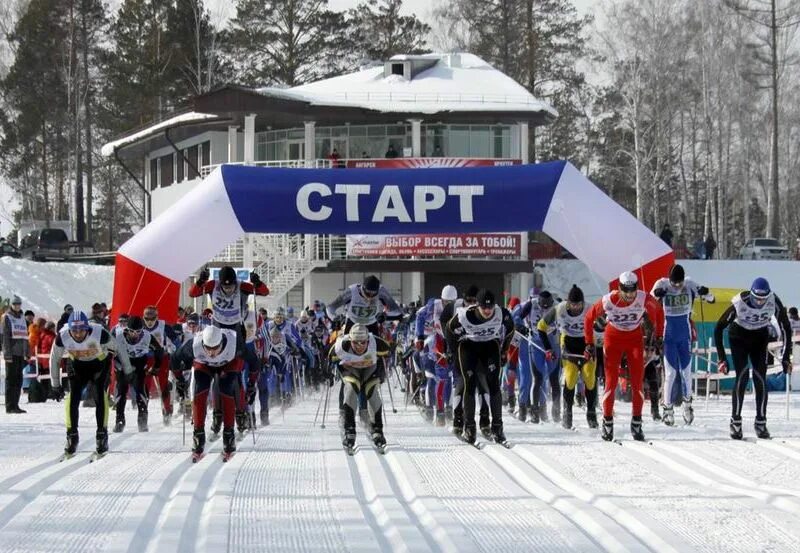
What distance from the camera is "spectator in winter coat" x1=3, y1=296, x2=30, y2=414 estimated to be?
19984 mm

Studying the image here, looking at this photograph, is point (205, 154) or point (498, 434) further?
point (205, 154)

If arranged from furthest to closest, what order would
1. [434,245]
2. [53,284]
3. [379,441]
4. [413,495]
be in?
[53,284]
[434,245]
[379,441]
[413,495]

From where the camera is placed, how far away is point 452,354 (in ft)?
47.2

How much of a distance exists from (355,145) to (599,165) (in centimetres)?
2124

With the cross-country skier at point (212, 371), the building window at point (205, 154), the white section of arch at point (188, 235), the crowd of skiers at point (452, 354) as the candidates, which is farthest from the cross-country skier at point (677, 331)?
the building window at point (205, 154)

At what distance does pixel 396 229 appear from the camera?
66.9 ft

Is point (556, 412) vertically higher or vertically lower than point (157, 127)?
lower

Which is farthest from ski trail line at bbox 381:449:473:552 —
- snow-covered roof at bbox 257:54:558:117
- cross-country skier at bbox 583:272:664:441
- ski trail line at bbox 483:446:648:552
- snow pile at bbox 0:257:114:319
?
snow pile at bbox 0:257:114:319

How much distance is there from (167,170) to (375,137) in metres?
11.8

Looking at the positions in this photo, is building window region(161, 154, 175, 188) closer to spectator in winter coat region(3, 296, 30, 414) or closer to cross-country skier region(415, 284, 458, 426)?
spectator in winter coat region(3, 296, 30, 414)

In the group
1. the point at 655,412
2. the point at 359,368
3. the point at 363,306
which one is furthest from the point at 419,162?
the point at 359,368

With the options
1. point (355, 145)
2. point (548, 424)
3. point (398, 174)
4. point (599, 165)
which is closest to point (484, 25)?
point (599, 165)

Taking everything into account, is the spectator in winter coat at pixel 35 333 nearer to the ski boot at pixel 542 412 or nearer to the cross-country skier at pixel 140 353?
the cross-country skier at pixel 140 353

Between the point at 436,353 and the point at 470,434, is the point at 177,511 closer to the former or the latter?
the point at 470,434
